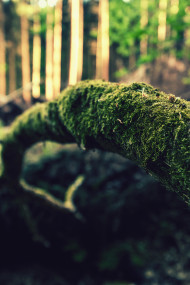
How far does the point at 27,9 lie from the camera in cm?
1355

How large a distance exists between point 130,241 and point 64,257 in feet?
7.99

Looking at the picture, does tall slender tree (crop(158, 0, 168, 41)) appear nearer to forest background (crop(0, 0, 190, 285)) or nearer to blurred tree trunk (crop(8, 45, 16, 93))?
forest background (crop(0, 0, 190, 285))

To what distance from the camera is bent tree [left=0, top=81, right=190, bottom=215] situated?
40.1 inches

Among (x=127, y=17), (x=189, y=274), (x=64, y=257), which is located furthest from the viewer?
(x=127, y=17)

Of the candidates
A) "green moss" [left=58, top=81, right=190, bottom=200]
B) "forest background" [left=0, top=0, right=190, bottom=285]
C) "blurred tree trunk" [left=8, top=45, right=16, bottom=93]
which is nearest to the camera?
"green moss" [left=58, top=81, right=190, bottom=200]

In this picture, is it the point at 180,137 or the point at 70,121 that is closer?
the point at 180,137

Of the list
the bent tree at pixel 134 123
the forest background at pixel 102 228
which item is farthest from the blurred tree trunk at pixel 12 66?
the bent tree at pixel 134 123

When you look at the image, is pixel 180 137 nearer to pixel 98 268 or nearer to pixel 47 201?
pixel 47 201

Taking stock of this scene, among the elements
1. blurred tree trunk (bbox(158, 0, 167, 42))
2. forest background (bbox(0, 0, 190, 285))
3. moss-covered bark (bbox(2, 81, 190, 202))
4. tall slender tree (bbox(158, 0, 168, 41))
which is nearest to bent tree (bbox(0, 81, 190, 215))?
moss-covered bark (bbox(2, 81, 190, 202))

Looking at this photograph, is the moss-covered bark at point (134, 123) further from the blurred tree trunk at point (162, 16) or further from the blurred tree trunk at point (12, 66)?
the blurred tree trunk at point (12, 66)

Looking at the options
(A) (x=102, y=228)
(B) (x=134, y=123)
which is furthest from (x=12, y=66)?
(B) (x=134, y=123)

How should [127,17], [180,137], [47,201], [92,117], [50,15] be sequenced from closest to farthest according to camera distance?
[180,137]
[92,117]
[47,201]
[127,17]
[50,15]

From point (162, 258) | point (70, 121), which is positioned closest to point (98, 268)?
point (162, 258)

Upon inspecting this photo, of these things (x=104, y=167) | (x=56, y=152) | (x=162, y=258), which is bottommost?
(x=162, y=258)
